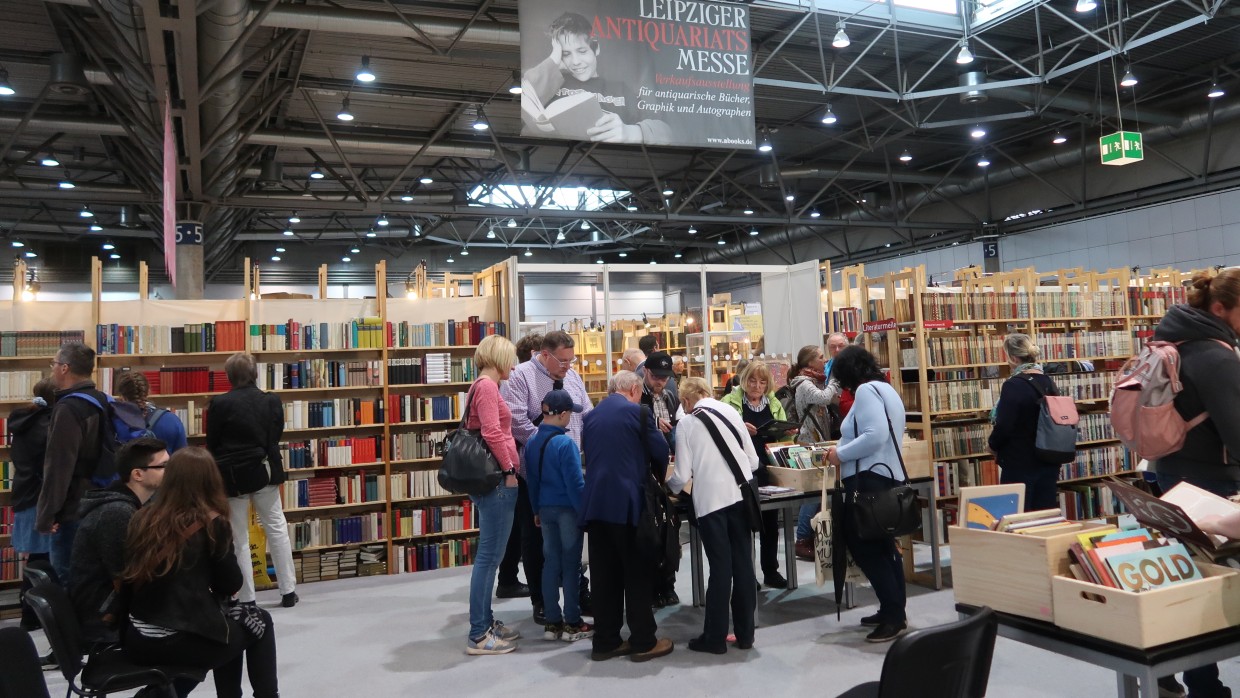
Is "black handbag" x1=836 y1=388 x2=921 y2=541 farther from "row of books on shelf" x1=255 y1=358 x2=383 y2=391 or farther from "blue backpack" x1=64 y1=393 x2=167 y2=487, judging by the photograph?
"row of books on shelf" x1=255 y1=358 x2=383 y2=391

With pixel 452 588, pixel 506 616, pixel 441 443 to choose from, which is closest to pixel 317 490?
pixel 441 443

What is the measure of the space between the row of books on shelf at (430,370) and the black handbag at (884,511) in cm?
406

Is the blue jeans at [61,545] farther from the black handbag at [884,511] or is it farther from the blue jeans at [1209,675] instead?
the blue jeans at [1209,675]

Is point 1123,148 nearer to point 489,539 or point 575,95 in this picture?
point 575,95

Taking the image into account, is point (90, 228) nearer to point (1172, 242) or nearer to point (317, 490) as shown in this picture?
point (317, 490)

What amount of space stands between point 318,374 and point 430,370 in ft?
3.09

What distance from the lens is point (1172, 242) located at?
44.7 ft

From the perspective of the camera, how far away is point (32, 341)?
647cm

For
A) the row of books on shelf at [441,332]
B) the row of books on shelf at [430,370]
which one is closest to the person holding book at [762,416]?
the row of books on shelf at [441,332]

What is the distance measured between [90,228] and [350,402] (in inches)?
490

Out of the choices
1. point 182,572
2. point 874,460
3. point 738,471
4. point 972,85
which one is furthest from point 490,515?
point 972,85

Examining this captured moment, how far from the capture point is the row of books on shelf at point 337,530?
22.4 ft

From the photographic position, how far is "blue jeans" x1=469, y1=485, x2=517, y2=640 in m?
4.57

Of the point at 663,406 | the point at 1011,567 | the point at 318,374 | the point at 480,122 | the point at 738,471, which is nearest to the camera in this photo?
the point at 1011,567
